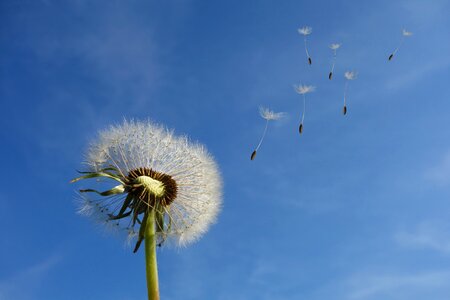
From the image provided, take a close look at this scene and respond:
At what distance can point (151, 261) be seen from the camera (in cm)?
1046

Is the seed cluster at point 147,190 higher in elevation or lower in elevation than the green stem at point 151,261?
higher

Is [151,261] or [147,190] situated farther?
[147,190]

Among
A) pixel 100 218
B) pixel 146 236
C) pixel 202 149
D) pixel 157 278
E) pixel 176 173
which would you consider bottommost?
pixel 157 278

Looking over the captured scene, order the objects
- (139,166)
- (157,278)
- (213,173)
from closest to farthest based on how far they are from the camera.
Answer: (157,278) → (139,166) → (213,173)

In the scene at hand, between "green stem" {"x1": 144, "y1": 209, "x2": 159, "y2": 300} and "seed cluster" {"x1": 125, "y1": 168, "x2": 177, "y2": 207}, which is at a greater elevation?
"seed cluster" {"x1": 125, "y1": 168, "x2": 177, "y2": 207}

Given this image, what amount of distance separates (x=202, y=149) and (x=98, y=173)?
3121 mm

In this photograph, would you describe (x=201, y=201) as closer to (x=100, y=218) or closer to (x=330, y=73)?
(x=100, y=218)

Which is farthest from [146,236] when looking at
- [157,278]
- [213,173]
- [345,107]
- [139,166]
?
[345,107]

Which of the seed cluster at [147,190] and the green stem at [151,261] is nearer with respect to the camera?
the green stem at [151,261]

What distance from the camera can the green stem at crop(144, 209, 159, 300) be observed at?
32.8ft

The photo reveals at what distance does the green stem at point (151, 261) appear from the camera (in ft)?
32.8

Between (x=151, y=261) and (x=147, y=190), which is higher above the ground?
(x=147, y=190)

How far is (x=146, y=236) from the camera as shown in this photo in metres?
11.2

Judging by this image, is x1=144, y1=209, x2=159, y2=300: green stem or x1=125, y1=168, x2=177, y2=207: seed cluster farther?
x1=125, y1=168, x2=177, y2=207: seed cluster
